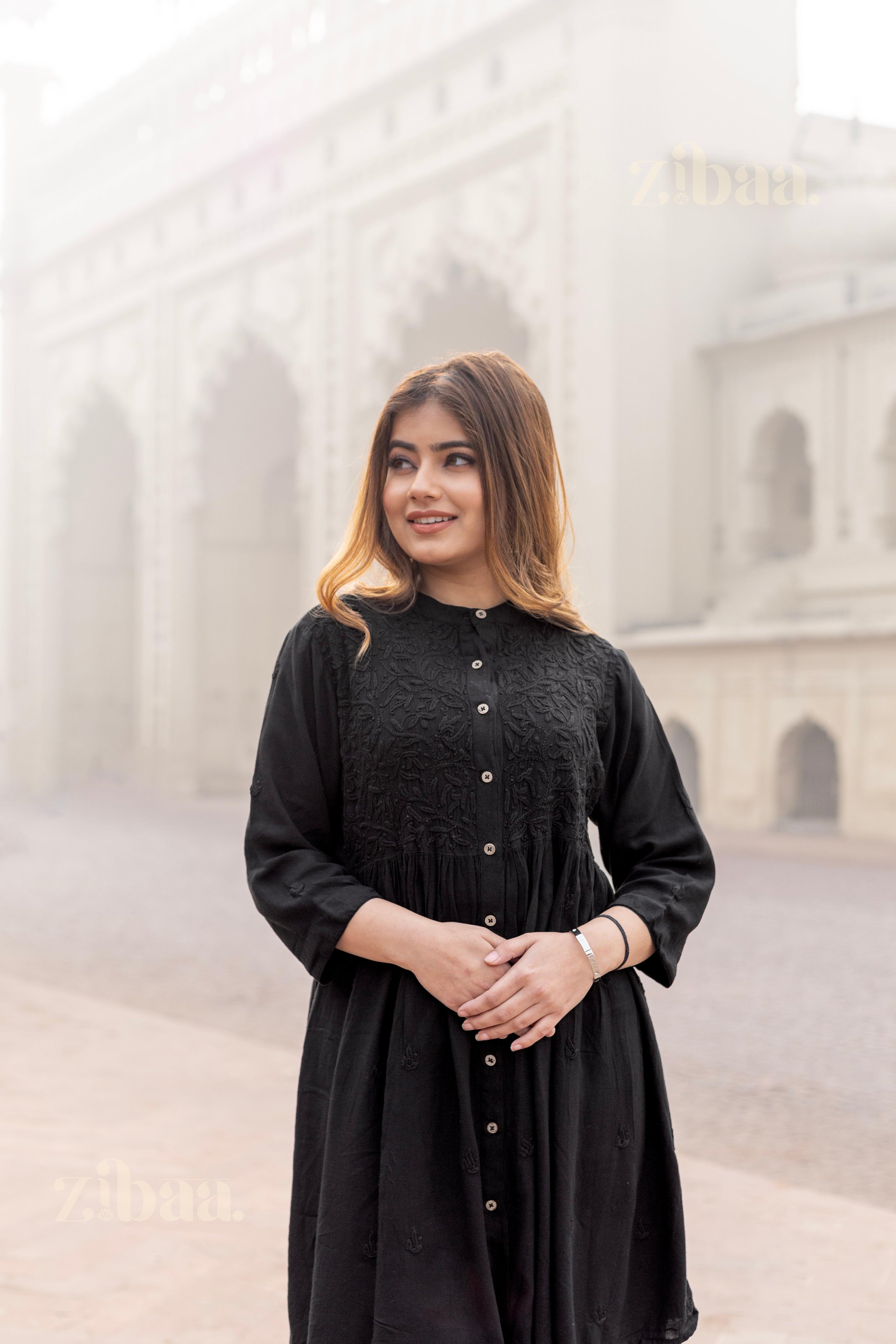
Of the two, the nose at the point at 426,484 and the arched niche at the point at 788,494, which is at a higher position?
the arched niche at the point at 788,494

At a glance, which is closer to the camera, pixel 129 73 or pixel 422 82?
pixel 422 82

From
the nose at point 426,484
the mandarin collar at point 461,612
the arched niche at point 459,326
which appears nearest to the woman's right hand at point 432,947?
the mandarin collar at point 461,612

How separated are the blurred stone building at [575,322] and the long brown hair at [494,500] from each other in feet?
27.4

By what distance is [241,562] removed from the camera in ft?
62.1

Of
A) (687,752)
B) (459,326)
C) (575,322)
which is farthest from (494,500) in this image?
(459,326)

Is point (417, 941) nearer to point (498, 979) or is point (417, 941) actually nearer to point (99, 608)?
point (498, 979)

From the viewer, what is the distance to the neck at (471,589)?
1716 mm

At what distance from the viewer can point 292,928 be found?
157 centimetres

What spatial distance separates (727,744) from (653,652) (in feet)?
3.55

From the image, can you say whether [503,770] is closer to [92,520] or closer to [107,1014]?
[107,1014]

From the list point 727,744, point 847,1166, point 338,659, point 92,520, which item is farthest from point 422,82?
point 338,659

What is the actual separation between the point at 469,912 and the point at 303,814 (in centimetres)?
23

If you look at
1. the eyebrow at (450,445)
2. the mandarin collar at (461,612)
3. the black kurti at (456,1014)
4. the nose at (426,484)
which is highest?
the eyebrow at (450,445)

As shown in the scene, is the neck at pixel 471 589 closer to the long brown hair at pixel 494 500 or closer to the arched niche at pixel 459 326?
the long brown hair at pixel 494 500
